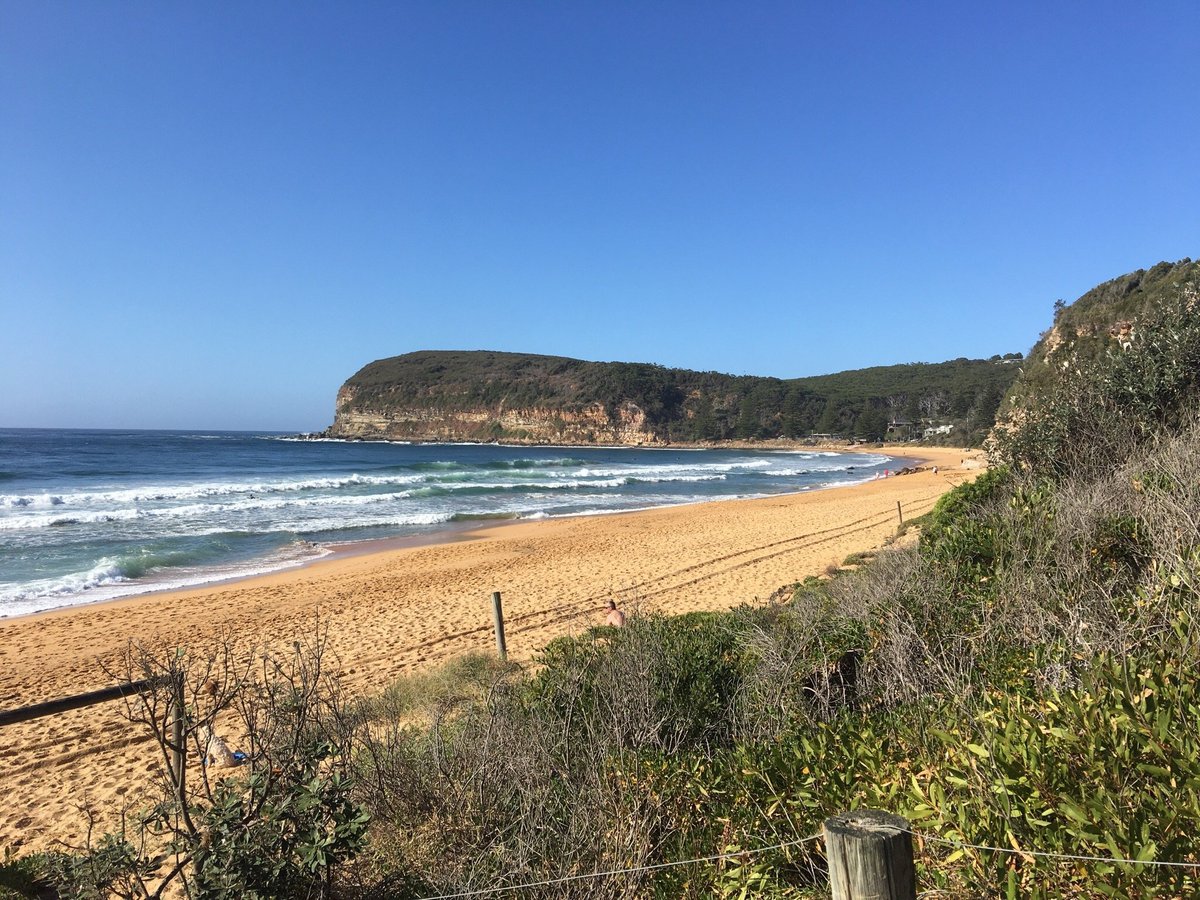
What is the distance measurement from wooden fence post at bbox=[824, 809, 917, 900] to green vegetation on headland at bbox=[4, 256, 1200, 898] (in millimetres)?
314

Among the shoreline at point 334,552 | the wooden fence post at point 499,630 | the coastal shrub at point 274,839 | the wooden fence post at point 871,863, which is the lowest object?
the shoreline at point 334,552

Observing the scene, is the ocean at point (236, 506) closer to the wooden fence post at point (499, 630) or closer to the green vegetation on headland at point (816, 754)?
the wooden fence post at point (499, 630)

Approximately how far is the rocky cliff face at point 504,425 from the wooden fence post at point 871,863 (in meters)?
114

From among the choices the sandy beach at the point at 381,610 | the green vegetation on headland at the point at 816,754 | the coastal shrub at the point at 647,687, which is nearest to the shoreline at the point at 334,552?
the sandy beach at the point at 381,610

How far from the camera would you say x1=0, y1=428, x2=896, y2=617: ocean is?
1666 centimetres

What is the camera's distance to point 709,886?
2.61 metres

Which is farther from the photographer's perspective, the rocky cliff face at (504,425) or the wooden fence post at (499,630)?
the rocky cliff face at (504,425)

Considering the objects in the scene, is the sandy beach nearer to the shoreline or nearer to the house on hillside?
the shoreline

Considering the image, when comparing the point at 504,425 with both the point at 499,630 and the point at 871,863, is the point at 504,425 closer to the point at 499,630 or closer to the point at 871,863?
the point at 499,630

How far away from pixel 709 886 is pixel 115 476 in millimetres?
46075

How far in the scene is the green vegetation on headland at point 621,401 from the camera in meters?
111

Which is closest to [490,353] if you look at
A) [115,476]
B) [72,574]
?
[115,476]

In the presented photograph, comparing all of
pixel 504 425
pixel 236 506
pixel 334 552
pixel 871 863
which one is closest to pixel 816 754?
pixel 871 863

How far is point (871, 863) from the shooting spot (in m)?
1.68
